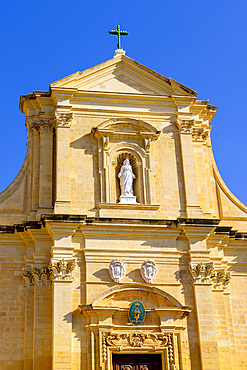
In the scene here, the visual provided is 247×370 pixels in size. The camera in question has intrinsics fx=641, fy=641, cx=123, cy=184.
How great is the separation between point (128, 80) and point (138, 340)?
9.59 m

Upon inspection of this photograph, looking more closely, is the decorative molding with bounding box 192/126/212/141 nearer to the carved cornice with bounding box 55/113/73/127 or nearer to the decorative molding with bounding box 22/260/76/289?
the carved cornice with bounding box 55/113/73/127

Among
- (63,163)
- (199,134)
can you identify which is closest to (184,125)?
(199,134)

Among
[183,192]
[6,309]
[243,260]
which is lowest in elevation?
[6,309]

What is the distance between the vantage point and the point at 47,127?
22.2m

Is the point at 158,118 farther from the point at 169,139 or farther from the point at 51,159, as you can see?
the point at 51,159

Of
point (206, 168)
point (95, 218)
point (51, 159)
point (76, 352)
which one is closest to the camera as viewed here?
point (76, 352)

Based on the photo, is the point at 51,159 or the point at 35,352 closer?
the point at 35,352

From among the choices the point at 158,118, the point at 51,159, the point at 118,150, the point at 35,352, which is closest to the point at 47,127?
the point at 51,159

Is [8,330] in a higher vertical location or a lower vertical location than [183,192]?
lower

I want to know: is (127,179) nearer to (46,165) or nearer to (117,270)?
(46,165)

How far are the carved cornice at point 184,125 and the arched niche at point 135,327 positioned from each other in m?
6.09

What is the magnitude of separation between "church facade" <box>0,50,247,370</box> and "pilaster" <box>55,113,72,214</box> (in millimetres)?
38

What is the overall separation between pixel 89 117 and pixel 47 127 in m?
1.52

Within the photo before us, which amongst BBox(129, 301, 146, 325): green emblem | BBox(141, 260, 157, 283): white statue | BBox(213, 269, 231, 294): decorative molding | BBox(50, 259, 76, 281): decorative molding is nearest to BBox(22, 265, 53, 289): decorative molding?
BBox(50, 259, 76, 281): decorative molding
